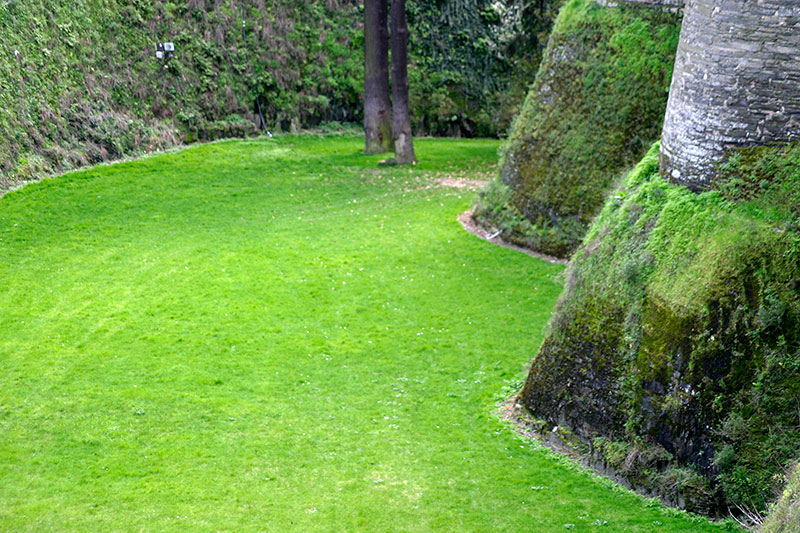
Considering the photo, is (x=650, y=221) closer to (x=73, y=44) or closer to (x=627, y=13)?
(x=627, y=13)

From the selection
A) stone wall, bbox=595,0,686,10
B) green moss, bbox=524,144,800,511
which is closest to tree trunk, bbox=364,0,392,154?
stone wall, bbox=595,0,686,10

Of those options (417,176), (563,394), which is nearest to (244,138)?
(417,176)

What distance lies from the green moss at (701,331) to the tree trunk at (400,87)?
44.7ft

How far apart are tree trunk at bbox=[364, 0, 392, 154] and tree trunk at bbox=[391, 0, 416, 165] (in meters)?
1.19

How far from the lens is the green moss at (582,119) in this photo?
1409cm

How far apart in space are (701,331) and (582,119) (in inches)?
330

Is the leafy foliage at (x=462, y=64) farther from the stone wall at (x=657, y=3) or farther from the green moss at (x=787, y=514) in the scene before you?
the green moss at (x=787, y=514)

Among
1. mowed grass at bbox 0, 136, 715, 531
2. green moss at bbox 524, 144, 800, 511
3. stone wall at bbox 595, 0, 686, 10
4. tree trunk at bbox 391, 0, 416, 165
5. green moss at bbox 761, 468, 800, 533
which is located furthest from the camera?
tree trunk at bbox 391, 0, 416, 165

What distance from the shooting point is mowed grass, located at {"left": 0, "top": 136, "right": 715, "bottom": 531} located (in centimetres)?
729

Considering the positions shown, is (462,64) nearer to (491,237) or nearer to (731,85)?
(491,237)

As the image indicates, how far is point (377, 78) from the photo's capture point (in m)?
22.9

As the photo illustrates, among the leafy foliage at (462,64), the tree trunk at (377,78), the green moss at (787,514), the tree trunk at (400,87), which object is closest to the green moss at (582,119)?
the tree trunk at (400,87)

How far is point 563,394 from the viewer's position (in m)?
8.34

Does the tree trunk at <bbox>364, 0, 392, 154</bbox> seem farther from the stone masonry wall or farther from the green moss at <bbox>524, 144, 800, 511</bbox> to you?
the green moss at <bbox>524, 144, 800, 511</bbox>
